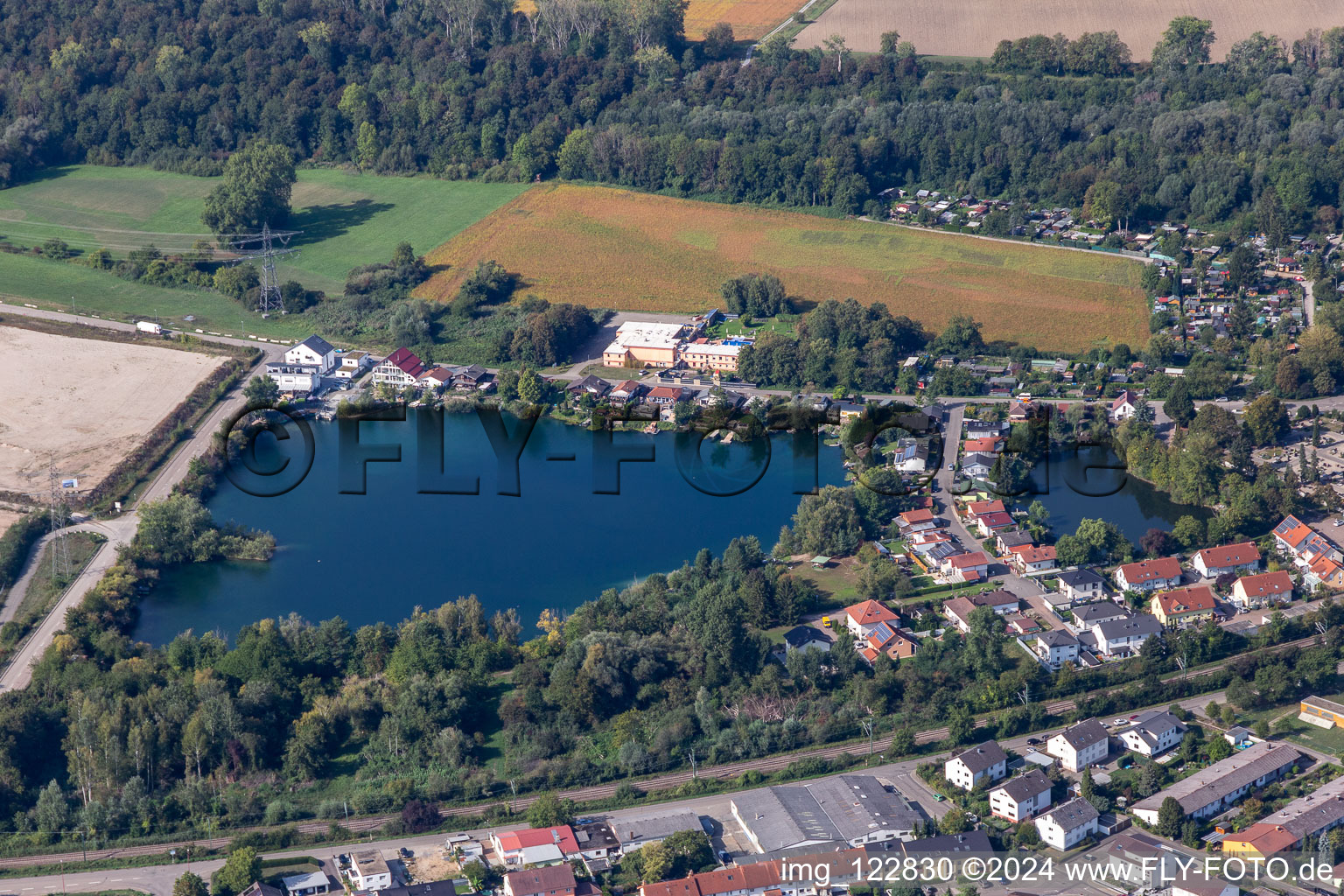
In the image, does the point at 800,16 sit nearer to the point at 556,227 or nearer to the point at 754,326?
Result: the point at 556,227

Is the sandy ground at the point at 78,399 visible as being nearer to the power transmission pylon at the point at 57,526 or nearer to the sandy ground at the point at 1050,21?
the power transmission pylon at the point at 57,526

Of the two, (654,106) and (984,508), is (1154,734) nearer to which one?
(984,508)

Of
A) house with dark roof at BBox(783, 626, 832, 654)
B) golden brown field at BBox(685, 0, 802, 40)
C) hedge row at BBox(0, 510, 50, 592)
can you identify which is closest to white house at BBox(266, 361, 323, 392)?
hedge row at BBox(0, 510, 50, 592)

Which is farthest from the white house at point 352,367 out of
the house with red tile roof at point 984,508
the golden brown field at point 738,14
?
the golden brown field at point 738,14

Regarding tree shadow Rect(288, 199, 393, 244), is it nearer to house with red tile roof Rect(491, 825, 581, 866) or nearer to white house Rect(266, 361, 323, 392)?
white house Rect(266, 361, 323, 392)

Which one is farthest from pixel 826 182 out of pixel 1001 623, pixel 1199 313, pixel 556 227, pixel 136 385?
pixel 1001 623

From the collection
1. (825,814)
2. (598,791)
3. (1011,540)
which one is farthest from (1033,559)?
(598,791)
